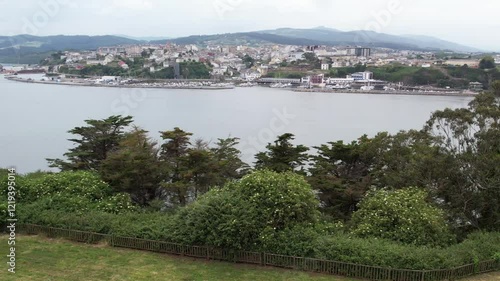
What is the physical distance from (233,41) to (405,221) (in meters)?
129

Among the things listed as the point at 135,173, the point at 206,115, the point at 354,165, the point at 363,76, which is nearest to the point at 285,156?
the point at 354,165

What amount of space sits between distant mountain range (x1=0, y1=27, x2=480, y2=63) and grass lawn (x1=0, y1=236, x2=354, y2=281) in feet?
264

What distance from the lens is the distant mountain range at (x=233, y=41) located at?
81.6m

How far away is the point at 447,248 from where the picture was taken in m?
5.23

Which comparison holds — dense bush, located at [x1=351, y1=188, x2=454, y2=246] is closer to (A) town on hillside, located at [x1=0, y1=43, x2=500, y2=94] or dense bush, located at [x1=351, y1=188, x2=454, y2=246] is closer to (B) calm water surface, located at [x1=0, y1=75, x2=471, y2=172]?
(B) calm water surface, located at [x1=0, y1=75, x2=471, y2=172]

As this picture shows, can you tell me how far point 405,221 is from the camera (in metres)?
5.52

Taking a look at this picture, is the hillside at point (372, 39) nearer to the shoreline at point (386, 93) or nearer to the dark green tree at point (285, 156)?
the shoreline at point (386, 93)

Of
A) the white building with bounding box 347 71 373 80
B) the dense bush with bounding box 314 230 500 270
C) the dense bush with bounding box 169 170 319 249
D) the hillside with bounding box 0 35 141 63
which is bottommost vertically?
the white building with bounding box 347 71 373 80

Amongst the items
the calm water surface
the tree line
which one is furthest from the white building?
the tree line

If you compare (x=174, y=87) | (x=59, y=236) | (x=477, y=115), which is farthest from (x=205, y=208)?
(x=174, y=87)

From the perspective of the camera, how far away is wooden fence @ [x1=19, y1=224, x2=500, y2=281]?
4.85m

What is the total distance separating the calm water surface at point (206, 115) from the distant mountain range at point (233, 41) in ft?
137

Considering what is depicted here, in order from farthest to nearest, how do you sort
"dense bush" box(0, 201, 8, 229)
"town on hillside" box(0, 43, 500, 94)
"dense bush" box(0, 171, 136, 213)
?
"town on hillside" box(0, 43, 500, 94) < "dense bush" box(0, 171, 136, 213) < "dense bush" box(0, 201, 8, 229)

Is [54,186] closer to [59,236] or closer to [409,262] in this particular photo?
[59,236]
